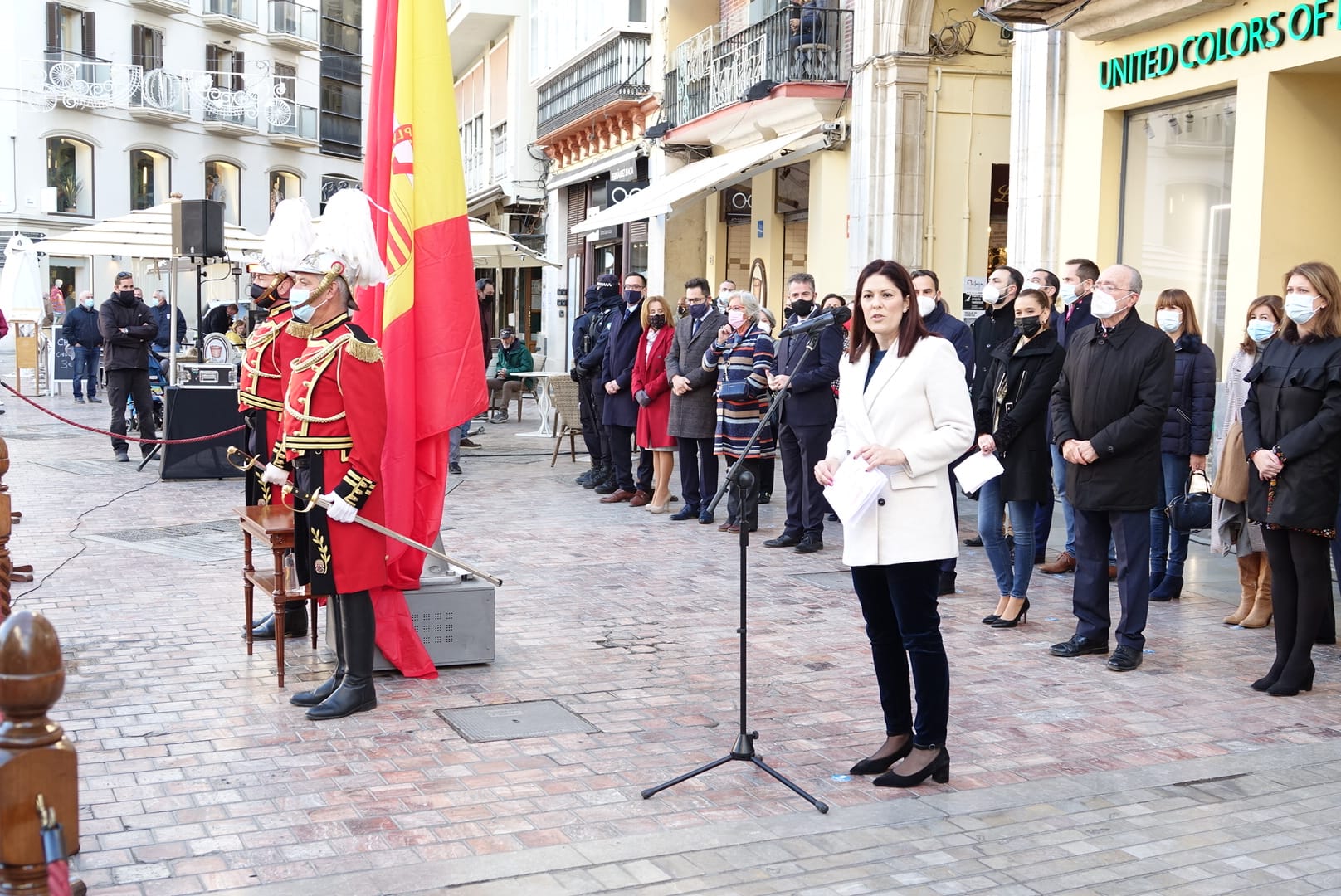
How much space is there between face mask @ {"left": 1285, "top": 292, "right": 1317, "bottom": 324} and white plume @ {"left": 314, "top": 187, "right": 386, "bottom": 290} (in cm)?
427

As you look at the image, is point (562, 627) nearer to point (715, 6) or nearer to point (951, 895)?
point (951, 895)

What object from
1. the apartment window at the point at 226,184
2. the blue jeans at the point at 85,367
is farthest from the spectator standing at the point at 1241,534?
the apartment window at the point at 226,184

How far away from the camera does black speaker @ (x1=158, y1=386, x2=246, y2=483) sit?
45.4 ft

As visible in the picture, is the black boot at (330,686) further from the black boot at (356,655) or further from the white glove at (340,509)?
the white glove at (340,509)

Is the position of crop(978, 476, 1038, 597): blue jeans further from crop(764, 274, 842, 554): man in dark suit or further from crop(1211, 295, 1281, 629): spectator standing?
crop(764, 274, 842, 554): man in dark suit

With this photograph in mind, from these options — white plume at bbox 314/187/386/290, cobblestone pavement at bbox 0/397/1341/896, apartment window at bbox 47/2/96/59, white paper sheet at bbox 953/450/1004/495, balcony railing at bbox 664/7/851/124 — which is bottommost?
cobblestone pavement at bbox 0/397/1341/896

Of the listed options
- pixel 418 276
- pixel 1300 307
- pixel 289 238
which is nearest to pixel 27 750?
pixel 289 238

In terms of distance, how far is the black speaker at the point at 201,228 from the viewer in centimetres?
1463

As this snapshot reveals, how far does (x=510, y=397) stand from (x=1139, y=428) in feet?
53.1

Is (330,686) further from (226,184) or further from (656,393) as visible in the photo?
(226,184)

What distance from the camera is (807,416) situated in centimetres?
1061

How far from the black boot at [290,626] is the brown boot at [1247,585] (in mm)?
5226

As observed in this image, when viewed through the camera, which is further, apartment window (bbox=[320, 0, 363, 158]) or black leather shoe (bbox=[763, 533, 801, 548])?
apartment window (bbox=[320, 0, 363, 158])

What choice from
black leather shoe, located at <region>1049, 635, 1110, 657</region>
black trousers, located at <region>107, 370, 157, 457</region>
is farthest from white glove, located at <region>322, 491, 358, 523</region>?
black trousers, located at <region>107, 370, 157, 457</region>
